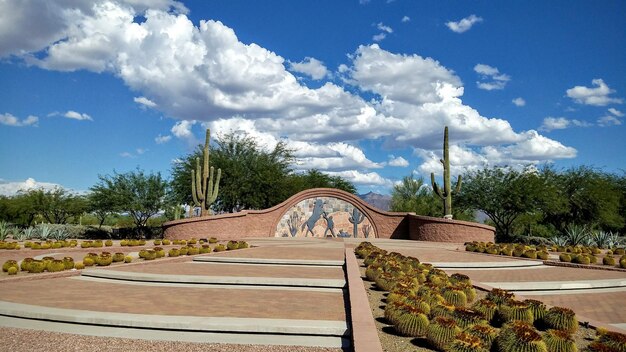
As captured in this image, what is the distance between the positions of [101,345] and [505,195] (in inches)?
1307

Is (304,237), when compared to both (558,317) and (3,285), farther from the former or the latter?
(558,317)

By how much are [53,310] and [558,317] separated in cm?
916

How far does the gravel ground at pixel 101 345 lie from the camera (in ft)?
23.3

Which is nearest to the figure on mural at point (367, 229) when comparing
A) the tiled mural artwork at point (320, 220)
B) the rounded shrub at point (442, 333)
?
the tiled mural artwork at point (320, 220)

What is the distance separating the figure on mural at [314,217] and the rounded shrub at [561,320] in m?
22.2

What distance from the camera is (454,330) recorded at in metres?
6.60

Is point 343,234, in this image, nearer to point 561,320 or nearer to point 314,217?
point 314,217

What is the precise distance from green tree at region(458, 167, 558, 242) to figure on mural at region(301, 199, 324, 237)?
550 inches

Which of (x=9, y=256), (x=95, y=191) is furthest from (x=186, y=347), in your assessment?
(x=95, y=191)

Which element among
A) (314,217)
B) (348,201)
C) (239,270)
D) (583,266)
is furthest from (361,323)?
(348,201)

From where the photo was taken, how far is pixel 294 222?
29.7 m

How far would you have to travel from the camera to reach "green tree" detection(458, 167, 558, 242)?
112ft

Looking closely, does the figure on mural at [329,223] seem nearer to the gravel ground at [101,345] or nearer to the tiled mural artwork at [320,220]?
the tiled mural artwork at [320,220]

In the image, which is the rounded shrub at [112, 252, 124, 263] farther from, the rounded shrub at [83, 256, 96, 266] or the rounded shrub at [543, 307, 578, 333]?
the rounded shrub at [543, 307, 578, 333]
